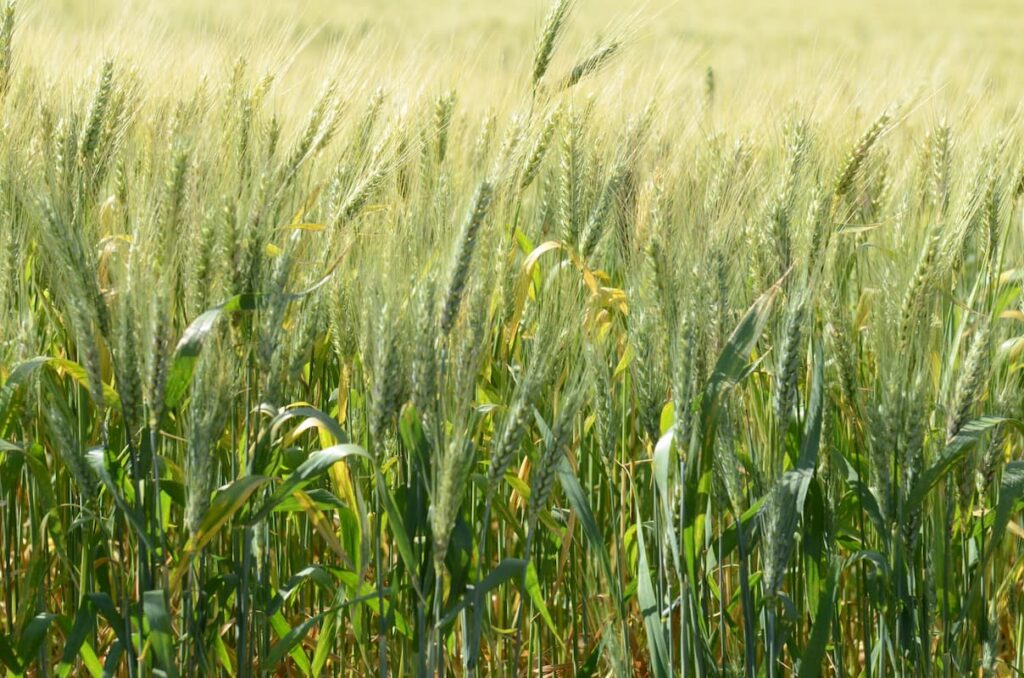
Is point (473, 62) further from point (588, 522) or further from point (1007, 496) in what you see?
point (1007, 496)

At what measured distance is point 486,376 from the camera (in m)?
1.73

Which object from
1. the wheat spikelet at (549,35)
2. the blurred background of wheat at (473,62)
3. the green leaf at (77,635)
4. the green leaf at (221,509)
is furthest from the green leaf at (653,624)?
the wheat spikelet at (549,35)

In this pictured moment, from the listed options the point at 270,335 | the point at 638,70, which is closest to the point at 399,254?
the point at 270,335

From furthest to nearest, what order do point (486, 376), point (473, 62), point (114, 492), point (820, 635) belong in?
point (473, 62) < point (486, 376) < point (820, 635) < point (114, 492)

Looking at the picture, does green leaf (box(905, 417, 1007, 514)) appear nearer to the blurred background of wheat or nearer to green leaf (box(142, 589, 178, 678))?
the blurred background of wheat

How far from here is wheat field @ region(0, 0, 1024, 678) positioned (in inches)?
51.1

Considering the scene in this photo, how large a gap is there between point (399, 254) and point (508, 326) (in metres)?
0.50

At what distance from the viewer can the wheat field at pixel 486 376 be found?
130 cm

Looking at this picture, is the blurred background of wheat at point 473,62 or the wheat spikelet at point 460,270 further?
the blurred background of wheat at point 473,62

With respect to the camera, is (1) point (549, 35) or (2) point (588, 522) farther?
(1) point (549, 35)

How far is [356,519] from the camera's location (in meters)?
1.49

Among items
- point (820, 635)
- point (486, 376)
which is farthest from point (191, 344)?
point (820, 635)

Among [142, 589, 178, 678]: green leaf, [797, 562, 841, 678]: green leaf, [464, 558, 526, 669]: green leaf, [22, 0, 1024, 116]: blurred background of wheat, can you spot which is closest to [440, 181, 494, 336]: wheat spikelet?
[464, 558, 526, 669]: green leaf

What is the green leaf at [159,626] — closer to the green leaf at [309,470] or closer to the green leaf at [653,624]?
the green leaf at [309,470]
